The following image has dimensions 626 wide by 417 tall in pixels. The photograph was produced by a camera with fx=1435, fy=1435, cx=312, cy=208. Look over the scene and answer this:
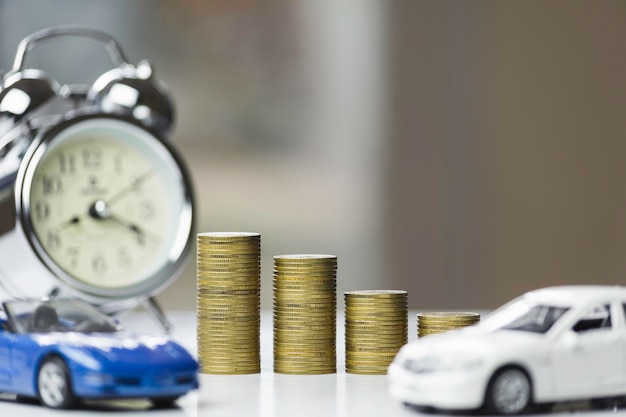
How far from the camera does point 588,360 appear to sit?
16.5 ft

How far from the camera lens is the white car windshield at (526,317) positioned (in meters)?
5.13

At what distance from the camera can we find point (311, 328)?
6.31m

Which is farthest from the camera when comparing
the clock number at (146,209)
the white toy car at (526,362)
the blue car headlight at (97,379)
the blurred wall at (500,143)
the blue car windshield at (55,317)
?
the blurred wall at (500,143)

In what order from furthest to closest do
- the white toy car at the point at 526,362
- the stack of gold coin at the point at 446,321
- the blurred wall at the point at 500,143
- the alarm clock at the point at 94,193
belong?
the blurred wall at the point at 500,143 → the alarm clock at the point at 94,193 → the stack of gold coin at the point at 446,321 → the white toy car at the point at 526,362

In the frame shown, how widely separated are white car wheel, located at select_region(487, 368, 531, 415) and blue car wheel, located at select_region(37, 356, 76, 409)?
1482 mm

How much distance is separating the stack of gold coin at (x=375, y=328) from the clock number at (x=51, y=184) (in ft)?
4.60

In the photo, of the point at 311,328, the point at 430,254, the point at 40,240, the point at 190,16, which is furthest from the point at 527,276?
the point at 40,240

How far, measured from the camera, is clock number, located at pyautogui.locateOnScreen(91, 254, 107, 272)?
6.49m

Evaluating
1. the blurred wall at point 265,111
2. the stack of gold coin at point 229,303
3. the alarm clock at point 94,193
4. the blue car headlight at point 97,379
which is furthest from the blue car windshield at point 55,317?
the blurred wall at point 265,111

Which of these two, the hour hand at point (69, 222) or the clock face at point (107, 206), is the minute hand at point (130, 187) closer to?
the clock face at point (107, 206)

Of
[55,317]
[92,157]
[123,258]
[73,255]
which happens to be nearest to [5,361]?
[55,317]

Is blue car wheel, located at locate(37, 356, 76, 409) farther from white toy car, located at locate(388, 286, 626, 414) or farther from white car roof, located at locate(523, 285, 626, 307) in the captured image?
white car roof, located at locate(523, 285, 626, 307)

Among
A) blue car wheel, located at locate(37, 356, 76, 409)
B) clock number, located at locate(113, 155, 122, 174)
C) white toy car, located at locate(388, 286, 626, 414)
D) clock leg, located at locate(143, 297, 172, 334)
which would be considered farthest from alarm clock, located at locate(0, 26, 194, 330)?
white toy car, located at locate(388, 286, 626, 414)

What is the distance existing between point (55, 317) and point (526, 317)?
5.96 ft
